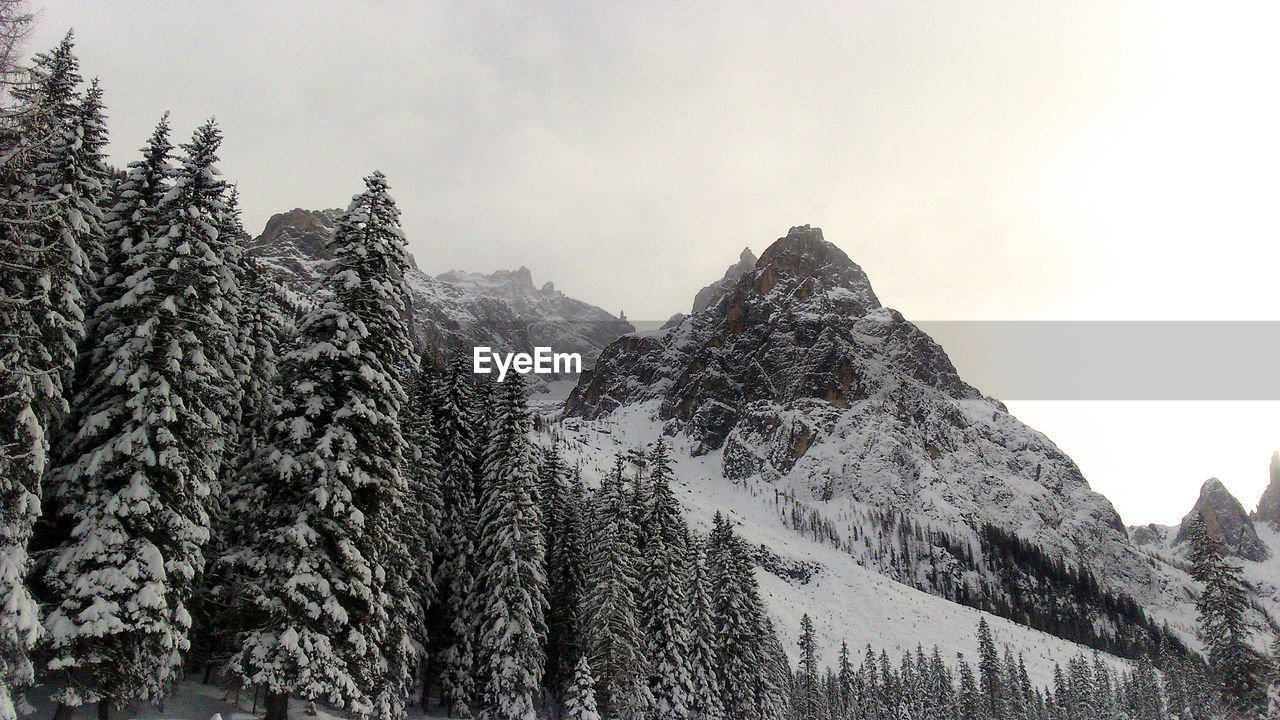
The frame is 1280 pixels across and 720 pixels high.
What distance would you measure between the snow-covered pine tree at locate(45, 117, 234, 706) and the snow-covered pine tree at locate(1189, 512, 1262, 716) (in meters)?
42.4

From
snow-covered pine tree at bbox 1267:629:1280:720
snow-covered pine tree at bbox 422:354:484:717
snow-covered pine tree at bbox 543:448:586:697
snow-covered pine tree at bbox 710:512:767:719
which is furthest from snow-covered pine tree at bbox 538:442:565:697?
snow-covered pine tree at bbox 1267:629:1280:720

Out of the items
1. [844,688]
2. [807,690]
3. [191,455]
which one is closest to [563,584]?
[191,455]

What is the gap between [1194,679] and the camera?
11738cm

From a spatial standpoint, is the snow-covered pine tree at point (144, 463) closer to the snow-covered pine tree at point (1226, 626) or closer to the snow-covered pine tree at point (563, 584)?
the snow-covered pine tree at point (563, 584)

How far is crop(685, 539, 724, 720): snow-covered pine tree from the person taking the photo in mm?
43819

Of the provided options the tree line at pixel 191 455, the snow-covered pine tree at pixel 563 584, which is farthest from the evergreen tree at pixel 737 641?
the tree line at pixel 191 455

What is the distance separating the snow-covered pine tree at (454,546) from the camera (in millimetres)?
35344

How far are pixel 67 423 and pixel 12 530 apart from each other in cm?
686

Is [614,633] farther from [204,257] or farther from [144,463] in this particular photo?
[204,257]

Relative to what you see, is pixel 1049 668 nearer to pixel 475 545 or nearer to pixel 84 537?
pixel 475 545

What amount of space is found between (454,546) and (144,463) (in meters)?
19.2

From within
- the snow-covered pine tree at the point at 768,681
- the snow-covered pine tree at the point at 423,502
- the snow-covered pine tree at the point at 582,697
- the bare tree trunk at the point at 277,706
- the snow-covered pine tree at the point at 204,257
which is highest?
the snow-covered pine tree at the point at 204,257

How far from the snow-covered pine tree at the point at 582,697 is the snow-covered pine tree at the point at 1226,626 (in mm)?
29471

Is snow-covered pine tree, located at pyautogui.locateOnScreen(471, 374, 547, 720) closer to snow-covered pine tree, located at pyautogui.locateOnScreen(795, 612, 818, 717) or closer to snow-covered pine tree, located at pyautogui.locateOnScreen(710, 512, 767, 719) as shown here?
snow-covered pine tree, located at pyautogui.locateOnScreen(710, 512, 767, 719)
